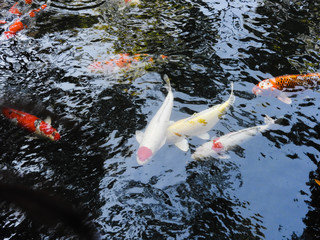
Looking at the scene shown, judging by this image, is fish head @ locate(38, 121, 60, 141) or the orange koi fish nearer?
fish head @ locate(38, 121, 60, 141)

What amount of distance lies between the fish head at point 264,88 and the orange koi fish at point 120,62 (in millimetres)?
2032

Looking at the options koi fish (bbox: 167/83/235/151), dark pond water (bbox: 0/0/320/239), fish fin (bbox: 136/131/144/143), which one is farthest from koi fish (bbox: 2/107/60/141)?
koi fish (bbox: 167/83/235/151)

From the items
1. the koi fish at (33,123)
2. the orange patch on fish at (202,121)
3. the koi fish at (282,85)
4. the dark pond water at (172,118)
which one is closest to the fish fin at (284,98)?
the koi fish at (282,85)

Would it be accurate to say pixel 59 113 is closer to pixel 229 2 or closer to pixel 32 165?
pixel 32 165

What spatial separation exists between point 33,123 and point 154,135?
1.89 m

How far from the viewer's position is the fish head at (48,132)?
4.16 m

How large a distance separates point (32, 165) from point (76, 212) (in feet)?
3.40

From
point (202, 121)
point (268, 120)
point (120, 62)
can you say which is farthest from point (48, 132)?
point (268, 120)

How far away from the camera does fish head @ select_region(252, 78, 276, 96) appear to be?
4.84 m

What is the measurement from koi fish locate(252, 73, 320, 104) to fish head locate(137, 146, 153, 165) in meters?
2.33

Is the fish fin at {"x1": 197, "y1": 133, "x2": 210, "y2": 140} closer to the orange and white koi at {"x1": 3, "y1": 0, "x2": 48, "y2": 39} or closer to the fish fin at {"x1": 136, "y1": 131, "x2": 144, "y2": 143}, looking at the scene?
the fish fin at {"x1": 136, "y1": 131, "x2": 144, "y2": 143}

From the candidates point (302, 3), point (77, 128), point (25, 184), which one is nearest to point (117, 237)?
point (25, 184)

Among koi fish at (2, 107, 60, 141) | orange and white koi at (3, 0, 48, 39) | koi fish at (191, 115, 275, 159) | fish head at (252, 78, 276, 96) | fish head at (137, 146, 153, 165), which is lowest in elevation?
→ koi fish at (191, 115, 275, 159)

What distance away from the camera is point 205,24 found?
6.82m
